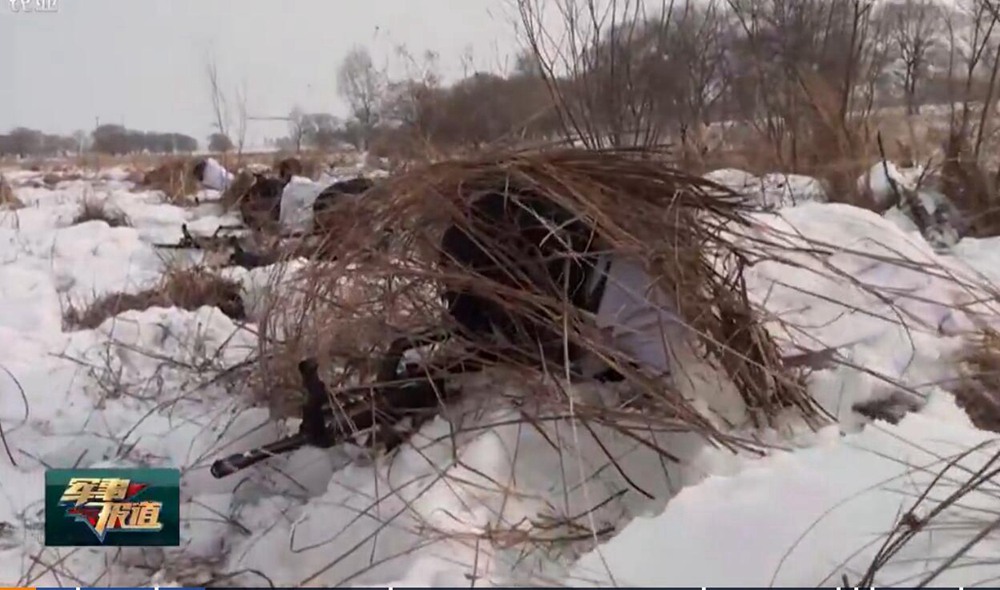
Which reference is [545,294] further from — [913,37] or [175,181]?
[175,181]

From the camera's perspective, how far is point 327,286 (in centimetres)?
161

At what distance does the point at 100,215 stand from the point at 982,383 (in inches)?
211

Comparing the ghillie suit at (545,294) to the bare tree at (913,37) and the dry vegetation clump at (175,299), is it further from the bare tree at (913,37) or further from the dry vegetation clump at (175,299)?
the bare tree at (913,37)

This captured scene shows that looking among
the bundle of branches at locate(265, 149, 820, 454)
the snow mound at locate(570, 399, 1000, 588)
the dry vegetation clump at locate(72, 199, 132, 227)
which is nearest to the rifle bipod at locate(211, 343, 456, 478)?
the bundle of branches at locate(265, 149, 820, 454)

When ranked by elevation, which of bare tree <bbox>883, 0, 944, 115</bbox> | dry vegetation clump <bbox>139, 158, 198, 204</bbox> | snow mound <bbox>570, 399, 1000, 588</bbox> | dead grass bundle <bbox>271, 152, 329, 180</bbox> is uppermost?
bare tree <bbox>883, 0, 944, 115</bbox>

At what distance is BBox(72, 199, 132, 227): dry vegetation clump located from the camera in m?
5.59

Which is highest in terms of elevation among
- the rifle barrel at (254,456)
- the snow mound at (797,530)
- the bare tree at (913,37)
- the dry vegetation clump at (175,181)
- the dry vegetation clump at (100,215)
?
the bare tree at (913,37)

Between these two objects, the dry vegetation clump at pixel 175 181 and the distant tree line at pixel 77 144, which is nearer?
the dry vegetation clump at pixel 175 181

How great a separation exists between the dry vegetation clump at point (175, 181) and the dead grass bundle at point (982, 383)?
20.4 ft

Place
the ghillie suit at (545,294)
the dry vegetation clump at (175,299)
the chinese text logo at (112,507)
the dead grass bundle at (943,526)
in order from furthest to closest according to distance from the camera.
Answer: the dry vegetation clump at (175,299), the ghillie suit at (545,294), the chinese text logo at (112,507), the dead grass bundle at (943,526)

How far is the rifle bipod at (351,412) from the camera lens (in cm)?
146

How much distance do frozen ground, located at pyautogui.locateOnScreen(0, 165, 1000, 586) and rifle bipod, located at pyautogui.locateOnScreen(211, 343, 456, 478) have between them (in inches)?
1.7

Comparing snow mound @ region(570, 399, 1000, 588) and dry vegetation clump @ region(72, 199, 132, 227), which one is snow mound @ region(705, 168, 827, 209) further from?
dry vegetation clump @ region(72, 199, 132, 227)

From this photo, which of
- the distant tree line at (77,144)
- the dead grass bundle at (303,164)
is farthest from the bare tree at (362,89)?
the distant tree line at (77,144)
